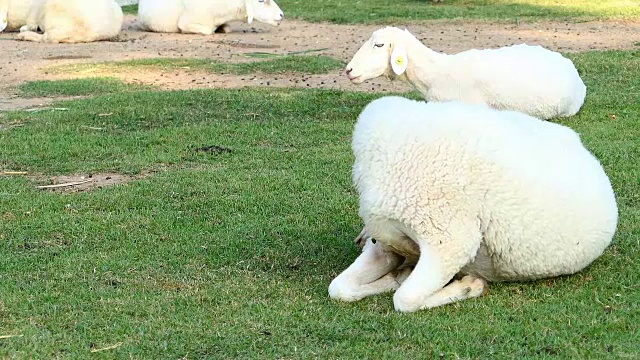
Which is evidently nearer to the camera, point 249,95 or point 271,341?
point 271,341

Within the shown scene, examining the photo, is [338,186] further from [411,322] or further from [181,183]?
[411,322]

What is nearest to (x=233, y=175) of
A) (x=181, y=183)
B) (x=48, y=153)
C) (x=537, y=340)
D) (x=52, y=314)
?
(x=181, y=183)

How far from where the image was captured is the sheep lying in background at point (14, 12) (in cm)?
1686

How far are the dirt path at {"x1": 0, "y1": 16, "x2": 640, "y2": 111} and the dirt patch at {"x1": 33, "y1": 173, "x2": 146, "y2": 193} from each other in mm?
3315

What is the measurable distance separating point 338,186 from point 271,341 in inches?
110

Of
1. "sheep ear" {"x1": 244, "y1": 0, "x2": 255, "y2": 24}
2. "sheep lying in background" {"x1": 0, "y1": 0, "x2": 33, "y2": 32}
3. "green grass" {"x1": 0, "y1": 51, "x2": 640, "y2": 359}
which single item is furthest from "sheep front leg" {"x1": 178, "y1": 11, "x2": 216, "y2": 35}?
"green grass" {"x1": 0, "y1": 51, "x2": 640, "y2": 359}

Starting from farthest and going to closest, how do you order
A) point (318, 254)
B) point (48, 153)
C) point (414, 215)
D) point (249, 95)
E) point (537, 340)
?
1. point (249, 95)
2. point (48, 153)
3. point (318, 254)
4. point (414, 215)
5. point (537, 340)

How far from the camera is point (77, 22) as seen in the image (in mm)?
15516

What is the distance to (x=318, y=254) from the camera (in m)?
5.44

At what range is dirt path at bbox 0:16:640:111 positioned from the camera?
38.1 ft

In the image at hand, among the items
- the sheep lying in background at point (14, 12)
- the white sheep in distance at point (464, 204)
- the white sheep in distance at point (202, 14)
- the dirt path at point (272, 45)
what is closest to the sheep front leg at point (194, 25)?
the white sheep in distance at point (202, 14)

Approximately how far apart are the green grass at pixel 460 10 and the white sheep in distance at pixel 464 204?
492 inches

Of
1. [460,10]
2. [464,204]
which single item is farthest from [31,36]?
[464,204]

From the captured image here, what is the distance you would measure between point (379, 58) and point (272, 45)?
730 centimetres
